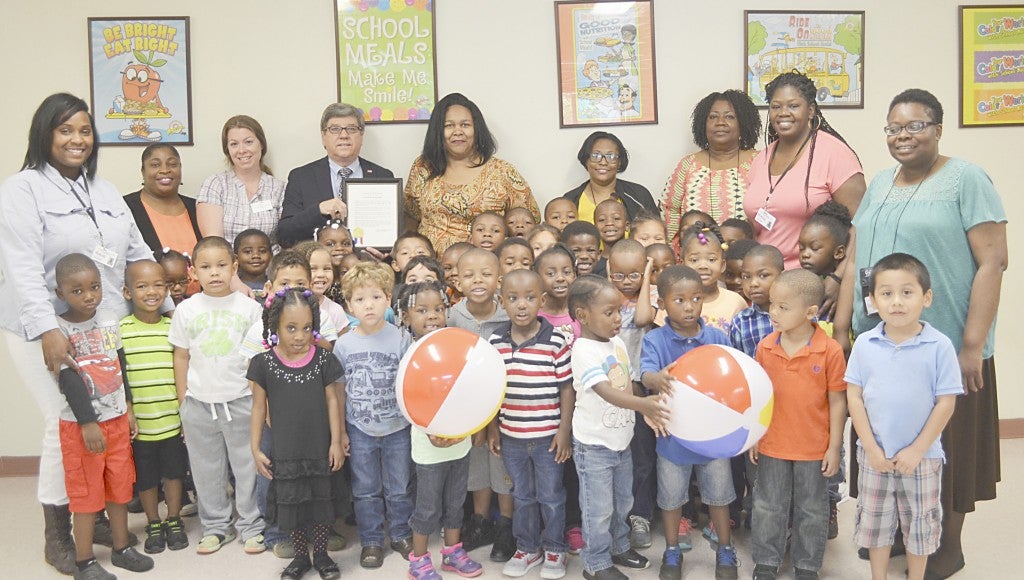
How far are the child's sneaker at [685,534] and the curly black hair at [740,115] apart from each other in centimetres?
235

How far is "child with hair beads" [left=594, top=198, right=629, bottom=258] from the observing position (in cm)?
403

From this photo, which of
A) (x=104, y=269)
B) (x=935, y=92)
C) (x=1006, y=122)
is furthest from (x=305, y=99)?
(x=1006, y=122)

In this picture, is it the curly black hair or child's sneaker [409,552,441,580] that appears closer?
child's sneaker [409,552,441,580]

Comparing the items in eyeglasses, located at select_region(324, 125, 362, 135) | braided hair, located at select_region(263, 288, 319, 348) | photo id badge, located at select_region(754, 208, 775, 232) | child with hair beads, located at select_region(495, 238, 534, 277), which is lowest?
braided hair, located at select_region(263, 288, 319, 348)

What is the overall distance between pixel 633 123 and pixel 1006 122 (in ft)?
7.94

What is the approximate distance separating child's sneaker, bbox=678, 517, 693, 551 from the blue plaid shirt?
2.69 ft

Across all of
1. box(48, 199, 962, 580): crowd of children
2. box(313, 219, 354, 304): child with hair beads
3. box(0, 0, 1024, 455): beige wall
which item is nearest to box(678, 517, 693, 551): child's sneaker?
box(48, 199, 962, 580): crowd of children

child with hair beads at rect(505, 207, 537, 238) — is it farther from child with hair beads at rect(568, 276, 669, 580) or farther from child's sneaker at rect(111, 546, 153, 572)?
child's sneaker at rect(111, 546, 153, 572)

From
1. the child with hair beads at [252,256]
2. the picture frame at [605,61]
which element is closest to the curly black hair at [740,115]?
the picture frame at [605,61]

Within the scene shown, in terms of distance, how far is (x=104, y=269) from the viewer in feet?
10.9

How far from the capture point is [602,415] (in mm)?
2842

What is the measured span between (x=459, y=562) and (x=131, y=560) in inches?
55.3

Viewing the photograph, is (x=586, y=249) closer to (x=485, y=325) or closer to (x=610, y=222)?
(x=610, y=222)

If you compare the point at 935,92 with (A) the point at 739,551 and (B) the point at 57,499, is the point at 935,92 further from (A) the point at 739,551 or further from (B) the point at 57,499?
(B) the point at 57,499
